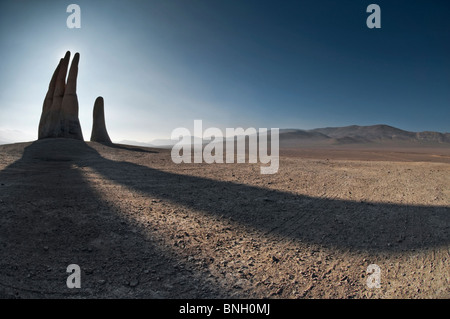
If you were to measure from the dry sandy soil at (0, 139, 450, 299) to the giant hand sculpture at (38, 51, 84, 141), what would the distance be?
15.7 meters

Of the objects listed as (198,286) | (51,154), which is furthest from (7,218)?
(51,154)

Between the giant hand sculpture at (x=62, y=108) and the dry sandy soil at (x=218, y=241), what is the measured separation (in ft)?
51.5

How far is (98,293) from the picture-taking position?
211cm

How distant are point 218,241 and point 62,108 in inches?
860

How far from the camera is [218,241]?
10.5 ft

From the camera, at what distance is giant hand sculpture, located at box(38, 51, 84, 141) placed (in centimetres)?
1892

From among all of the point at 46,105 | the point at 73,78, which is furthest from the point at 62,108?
the point at 73,78

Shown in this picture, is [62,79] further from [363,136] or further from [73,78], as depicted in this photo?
[363,136]

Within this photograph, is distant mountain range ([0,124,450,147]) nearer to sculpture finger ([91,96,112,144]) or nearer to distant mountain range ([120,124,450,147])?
distant mountain range ([120,124,450,147])

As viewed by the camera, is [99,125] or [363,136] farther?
[363,136]

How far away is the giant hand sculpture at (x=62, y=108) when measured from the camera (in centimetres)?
1892

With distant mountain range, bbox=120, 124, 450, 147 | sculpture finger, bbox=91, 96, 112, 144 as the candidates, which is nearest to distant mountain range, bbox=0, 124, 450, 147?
distant mountain range, bbox=120, 124, 450, 147

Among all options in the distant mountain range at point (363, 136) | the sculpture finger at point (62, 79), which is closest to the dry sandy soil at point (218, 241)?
the sculpture finger at point (62, 79)
